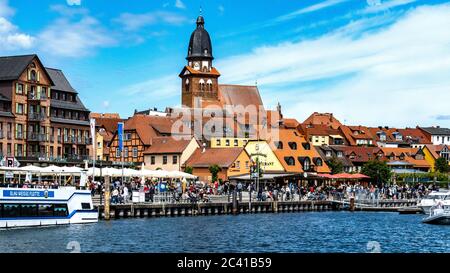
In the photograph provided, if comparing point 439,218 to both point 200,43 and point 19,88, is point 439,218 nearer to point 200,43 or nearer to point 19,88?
point 19,88

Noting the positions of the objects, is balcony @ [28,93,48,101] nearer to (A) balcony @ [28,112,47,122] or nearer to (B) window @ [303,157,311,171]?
(A) balcony @ [28,112,47,122]

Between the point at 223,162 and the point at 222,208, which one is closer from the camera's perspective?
the point at 222,208

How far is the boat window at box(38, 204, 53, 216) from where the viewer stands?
5434 cm

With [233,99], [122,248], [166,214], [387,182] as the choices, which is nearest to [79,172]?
[166,214]

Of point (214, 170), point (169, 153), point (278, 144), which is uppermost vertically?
point (278, 144)

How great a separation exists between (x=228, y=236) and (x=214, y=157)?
73.6 m

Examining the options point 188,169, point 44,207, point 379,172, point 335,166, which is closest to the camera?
point 44,207

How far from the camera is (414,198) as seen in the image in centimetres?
10419

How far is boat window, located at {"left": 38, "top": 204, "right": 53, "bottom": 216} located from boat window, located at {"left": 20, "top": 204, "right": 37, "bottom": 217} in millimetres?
441

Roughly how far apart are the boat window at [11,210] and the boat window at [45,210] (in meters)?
1.95

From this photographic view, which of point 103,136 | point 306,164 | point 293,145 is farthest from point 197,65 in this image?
point 306,164

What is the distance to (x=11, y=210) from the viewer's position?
52406 mm

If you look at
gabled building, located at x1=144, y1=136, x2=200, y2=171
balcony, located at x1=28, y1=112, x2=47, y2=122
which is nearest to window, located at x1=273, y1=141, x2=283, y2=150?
gabled building, located at x1=144, y1=136, x2=200, y2=171
